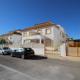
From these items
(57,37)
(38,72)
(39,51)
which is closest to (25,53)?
(39,51)

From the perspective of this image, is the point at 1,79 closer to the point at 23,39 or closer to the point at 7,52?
the point at 7,52

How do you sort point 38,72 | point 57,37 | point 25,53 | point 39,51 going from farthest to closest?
point 57,37, point 39,51, point 25,53, point 38,72

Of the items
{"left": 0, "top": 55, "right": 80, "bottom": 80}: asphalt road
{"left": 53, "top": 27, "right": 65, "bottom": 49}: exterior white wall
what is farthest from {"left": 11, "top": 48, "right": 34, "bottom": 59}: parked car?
{"left": 53, "top": 27, "right": 65, "bottom": 49}: exterior white wall

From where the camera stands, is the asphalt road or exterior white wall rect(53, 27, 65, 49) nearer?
the asphalt road

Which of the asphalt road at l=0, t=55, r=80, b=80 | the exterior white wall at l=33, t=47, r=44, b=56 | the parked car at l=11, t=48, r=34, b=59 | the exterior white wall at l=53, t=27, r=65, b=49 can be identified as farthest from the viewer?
the exterior white wall at l=53, t=27, r=65, b=49

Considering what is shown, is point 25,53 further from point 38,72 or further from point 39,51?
point 38,72

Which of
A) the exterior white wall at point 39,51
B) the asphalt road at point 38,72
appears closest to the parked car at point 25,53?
the exterior white wall at point 39,51

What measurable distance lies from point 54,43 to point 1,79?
34.1 meters

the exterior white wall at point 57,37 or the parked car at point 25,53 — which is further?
the exterior white wall at point 57,37

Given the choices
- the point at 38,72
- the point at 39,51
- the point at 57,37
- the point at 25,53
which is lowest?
the point at 38,72

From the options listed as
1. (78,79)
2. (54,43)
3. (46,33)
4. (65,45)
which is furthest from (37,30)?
(78,79)

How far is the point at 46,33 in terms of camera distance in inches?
1742

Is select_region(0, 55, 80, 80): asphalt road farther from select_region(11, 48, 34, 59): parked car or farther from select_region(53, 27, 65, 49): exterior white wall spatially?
select_region(53, 27, 65, 49): exterior white wall

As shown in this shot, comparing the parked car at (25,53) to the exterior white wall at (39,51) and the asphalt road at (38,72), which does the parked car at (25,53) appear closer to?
the exterior white wall at (39,51)
